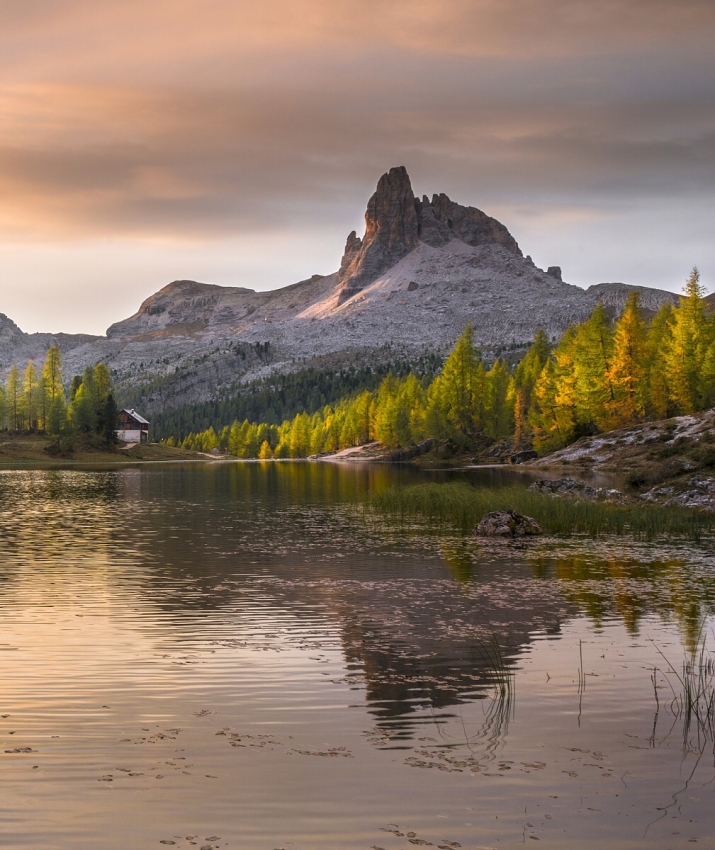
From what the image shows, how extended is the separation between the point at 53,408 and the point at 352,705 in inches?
6496

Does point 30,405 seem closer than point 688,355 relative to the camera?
No

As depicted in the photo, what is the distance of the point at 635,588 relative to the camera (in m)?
24.5

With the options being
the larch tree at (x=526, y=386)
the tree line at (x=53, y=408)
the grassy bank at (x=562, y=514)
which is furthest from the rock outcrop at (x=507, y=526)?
the tree line at (x=53, y=408)

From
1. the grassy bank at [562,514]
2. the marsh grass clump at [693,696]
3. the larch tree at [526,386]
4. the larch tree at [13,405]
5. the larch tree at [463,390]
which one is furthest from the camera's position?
the larch tree at [13,405]

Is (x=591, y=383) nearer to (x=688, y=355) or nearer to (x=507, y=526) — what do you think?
(x=688, y=355)

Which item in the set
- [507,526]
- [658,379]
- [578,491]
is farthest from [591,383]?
[507,526]

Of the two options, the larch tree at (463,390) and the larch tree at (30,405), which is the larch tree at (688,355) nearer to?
the larch tree at (463,390)

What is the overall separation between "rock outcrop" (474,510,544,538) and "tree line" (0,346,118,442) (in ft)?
470

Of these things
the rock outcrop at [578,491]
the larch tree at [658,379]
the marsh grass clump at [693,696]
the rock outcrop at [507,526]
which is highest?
the larch tree at [658,379]

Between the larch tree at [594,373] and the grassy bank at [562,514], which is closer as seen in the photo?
the grassy bank at [562,514]

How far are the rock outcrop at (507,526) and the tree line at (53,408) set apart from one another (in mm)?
143139

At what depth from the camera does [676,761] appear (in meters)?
10.9

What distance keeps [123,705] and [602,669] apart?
8857 mm

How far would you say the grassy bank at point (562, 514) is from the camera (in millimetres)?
38469
